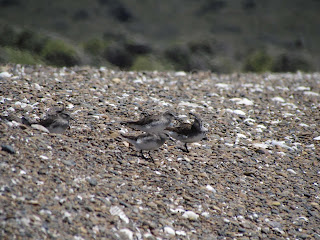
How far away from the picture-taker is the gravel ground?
195 inches

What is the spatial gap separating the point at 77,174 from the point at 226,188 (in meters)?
2.11

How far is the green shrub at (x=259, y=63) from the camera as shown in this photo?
15.9 m

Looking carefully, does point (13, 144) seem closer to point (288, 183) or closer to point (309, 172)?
point (288, 183)

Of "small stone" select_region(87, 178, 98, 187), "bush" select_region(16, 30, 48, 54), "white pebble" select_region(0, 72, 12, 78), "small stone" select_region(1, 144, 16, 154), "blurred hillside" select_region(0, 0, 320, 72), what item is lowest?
"blurred hillside" select_region(0, 0, 320, 72)

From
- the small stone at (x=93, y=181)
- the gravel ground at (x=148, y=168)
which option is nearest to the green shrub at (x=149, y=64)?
the gravel ground at (x=148, y=168)

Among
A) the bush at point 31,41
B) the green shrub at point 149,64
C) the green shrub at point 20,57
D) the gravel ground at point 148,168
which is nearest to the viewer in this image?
the gravel ground at point 148,168

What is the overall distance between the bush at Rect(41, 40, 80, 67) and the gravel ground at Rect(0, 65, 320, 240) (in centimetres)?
391

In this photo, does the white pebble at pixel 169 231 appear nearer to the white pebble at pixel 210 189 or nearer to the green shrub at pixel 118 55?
the white pebble at pixel 210 189

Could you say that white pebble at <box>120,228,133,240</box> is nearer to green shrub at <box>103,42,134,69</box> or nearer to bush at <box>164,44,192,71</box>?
green shrub at <box>103,42,134,69</box>

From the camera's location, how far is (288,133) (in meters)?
8.27

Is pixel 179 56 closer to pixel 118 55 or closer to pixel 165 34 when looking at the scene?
pixel 118 55

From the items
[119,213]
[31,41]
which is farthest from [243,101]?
[31,41]

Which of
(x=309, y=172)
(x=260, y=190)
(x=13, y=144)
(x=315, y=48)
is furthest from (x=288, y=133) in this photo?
(x=315, y=48)

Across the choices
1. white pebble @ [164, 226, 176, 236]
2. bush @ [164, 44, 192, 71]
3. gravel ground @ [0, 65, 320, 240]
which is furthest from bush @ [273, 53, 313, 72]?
white pebble @ [164, 226, 176, 236]
